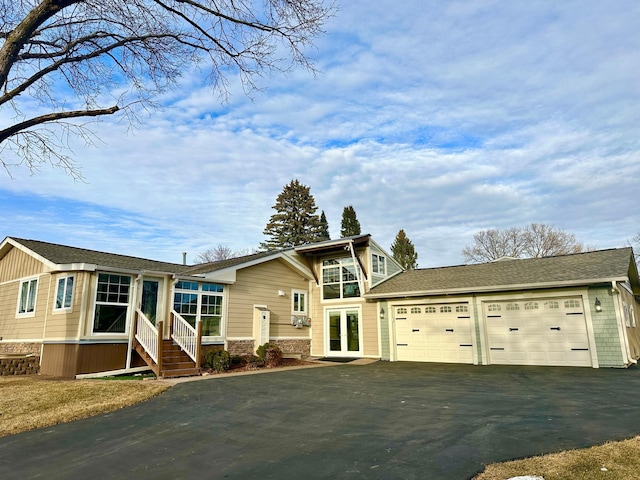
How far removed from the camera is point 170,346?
1167 cm

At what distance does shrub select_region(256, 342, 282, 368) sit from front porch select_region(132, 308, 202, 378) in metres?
2.42

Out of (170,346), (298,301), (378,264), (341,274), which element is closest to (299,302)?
(298,301)

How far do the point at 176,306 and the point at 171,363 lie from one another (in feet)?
6.55

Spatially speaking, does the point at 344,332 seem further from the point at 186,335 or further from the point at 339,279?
the point at 186,335

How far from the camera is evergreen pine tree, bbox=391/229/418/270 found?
38.3 meters

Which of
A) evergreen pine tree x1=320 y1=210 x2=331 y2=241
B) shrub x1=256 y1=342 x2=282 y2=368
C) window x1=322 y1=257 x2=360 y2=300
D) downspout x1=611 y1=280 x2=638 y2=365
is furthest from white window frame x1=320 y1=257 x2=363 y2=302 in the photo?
evergreen pine tree x1=320 y1=210 x2=331 y2=241

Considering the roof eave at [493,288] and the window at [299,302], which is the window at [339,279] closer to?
the window at [299,302]

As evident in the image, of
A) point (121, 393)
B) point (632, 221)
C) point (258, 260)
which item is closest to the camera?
point (121, 393)

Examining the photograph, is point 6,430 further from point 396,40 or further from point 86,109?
point 396,40

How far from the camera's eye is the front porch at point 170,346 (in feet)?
34.5

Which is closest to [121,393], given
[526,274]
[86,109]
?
[86,109]

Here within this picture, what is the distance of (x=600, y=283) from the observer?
1076 cm

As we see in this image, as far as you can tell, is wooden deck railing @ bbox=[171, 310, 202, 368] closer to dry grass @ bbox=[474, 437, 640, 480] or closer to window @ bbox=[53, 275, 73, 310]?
window @ bbox=[53, 275, 73, 310]

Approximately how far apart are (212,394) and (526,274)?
10366 mm
